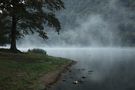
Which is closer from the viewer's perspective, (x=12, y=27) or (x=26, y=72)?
(x=26, y=72)

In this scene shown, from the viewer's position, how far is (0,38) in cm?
5741

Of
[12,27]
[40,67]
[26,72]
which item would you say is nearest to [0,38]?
[12,27]

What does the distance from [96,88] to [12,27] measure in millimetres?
31716

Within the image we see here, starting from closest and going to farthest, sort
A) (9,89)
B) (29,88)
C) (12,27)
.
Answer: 1. (9,89)
2. (29,88)
3. (12,27)

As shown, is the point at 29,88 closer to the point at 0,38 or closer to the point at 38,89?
the point at 38,89

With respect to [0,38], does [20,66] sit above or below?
below

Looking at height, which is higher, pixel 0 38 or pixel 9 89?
pixel 0 38

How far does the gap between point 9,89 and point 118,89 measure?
985 centimetres

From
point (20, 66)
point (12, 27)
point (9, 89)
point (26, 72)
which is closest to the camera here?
point (9, 89)

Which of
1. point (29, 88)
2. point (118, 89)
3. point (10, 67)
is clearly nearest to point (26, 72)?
point (10, 67)

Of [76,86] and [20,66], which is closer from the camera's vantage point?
[76,86]

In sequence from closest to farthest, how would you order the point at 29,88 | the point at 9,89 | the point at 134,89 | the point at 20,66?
1. the point at 9,89
2. the point at 29,88
3. the point at 134,89
4. the point at 20,66

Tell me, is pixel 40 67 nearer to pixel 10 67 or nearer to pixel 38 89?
pixel 10 67

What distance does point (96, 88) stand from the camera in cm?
2719
